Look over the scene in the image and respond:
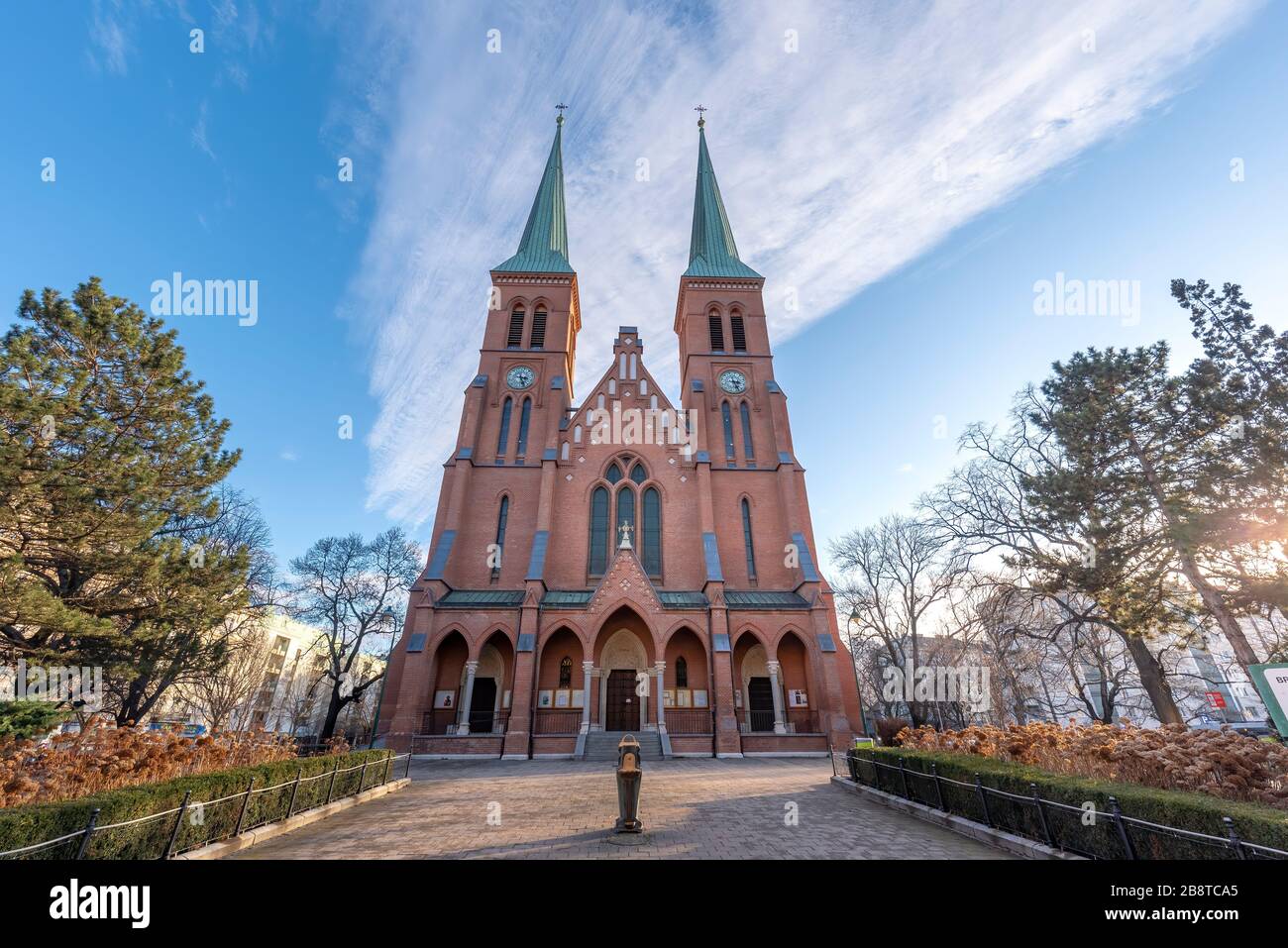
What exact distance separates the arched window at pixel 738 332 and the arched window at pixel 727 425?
5.05 metres

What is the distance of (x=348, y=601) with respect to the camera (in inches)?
1256

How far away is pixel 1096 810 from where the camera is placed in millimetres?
6152

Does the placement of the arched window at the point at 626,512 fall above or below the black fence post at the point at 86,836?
above

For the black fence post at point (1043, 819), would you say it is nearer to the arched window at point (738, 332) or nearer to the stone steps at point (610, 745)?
the stone steps at point (610, 745)

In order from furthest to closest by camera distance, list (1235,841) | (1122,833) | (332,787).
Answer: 1. (332,787)
2. (1122,833)
3. (1235,841)

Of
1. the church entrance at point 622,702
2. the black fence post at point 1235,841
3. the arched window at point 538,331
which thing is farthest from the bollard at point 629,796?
the arched window at point 538,331

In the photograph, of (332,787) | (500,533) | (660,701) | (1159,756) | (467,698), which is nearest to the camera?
(1159,756)

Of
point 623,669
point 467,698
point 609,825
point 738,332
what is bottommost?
point 609,825

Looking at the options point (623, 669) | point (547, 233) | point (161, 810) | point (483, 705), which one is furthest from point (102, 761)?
point (547, 233)

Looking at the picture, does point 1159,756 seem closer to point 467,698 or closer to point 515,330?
point 467,698

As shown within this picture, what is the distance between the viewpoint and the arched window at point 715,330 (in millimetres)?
34406

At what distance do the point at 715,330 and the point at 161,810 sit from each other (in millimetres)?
33431
